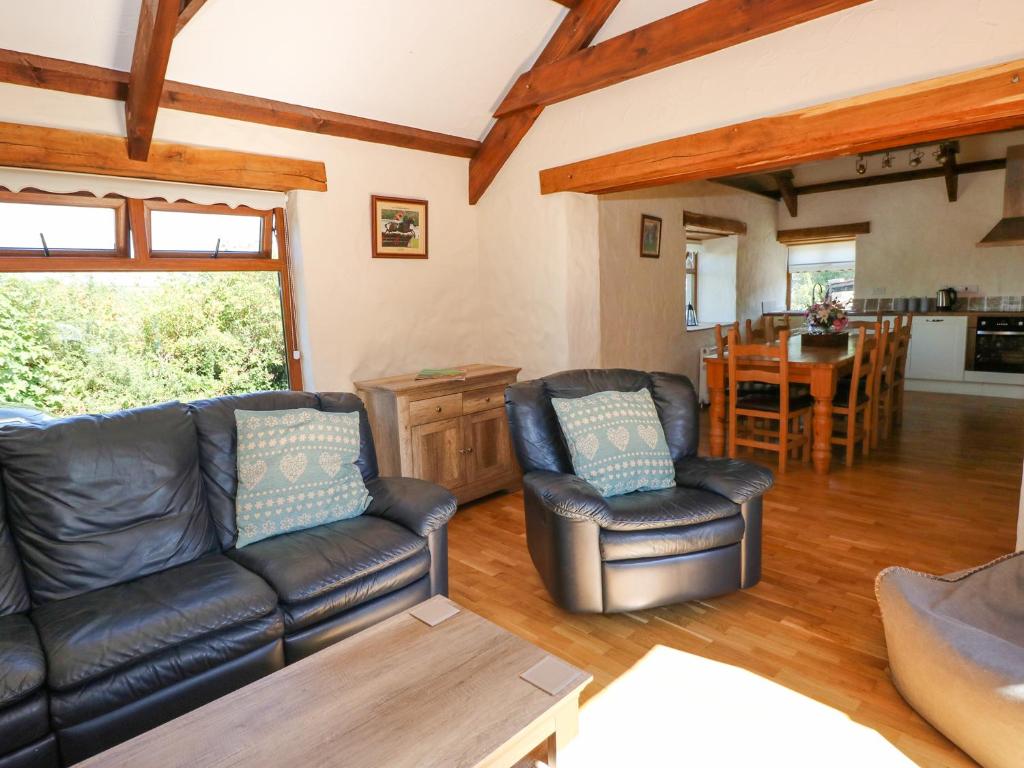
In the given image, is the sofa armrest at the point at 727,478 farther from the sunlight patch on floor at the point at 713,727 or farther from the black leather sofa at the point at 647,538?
the sunlight patch on floor at the point at 713,727

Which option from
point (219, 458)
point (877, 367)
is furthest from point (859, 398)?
point (219, 458)

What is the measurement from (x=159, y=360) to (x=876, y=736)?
342cm

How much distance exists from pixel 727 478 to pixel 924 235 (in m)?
6.31

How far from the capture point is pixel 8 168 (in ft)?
8.54

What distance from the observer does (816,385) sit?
159 inches

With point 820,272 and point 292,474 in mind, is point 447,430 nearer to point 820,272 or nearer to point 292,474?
point 292,474

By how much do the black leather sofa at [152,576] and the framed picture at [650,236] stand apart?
10.2 ft

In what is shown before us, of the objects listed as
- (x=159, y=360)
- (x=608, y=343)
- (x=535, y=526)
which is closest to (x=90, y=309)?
(x=159, y=360)

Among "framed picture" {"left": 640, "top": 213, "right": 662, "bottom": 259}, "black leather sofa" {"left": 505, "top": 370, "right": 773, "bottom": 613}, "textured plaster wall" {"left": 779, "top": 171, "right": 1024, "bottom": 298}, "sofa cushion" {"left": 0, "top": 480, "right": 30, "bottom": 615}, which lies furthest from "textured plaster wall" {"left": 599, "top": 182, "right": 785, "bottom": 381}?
"sofa cushion" {"left": 0, "top": 480, "right": 30, "bottom": 615}

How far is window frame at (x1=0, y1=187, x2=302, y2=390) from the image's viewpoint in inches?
109

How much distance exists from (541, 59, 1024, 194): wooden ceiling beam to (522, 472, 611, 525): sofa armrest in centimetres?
191

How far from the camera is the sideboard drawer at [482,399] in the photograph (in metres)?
3.75

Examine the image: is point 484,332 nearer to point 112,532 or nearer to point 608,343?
point 608,343

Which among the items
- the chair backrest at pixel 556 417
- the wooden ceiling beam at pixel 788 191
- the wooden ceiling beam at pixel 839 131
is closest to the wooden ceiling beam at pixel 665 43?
the wooden ceiling beam at pixel 839 131
